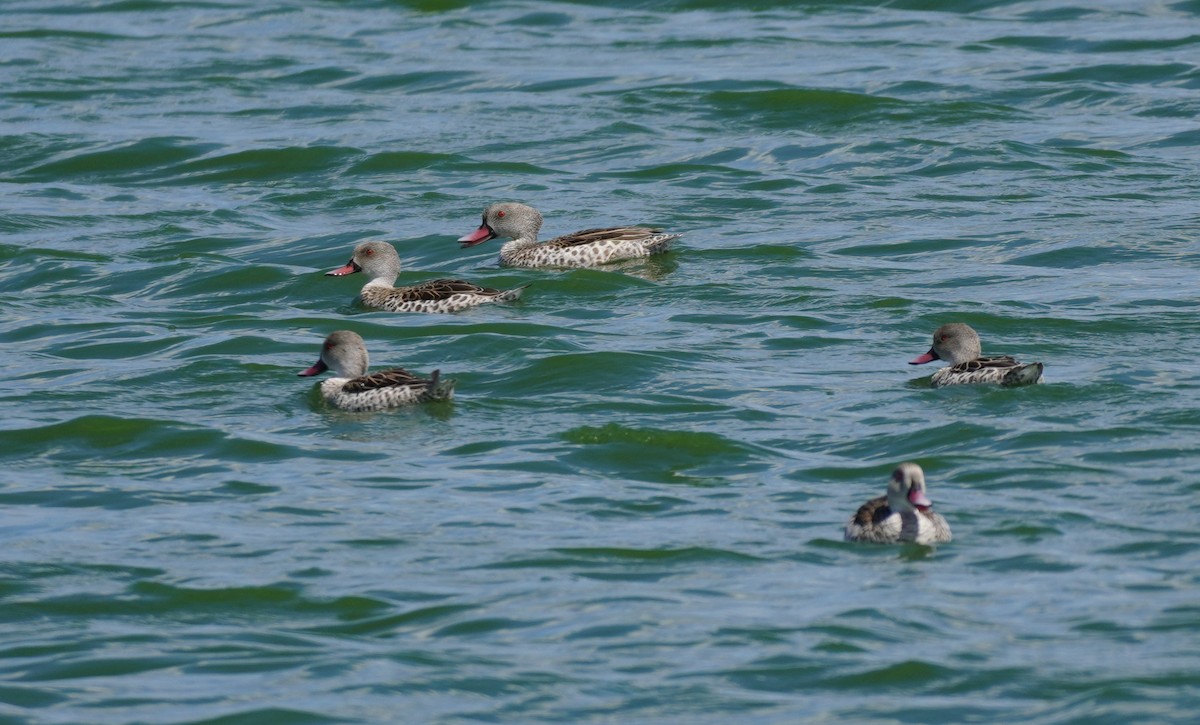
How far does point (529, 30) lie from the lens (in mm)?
30438

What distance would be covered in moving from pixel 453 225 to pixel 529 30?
1073cm

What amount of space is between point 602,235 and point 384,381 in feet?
14.6

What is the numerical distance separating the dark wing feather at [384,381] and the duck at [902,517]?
3.92 meters

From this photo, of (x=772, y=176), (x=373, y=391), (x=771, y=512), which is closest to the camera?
(x=771, y=512)

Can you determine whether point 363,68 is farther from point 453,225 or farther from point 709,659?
point 709,659

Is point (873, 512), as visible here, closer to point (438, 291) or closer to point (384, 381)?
point (384, 381)

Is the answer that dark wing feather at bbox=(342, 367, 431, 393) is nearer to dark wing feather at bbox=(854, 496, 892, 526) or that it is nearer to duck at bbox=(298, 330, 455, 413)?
duck at bbox=(298, 330, 455, 413)

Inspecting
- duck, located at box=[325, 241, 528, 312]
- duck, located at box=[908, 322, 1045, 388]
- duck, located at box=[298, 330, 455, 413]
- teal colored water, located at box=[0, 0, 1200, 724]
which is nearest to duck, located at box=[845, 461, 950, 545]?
teal colored water, located at box=[0, 0, 1200, 724]

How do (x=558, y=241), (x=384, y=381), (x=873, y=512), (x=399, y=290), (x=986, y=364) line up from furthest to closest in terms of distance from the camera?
(x=558, y=241), (x=399, y=290), (x=384, y=381), (x=986, y=364), (x=873, y=512)

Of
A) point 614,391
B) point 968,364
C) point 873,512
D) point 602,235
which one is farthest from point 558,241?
point 873,512

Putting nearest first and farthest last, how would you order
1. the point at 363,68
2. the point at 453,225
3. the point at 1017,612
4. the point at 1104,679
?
the point at 1104,679 < the point at 1017,612 < the point at 453,225 < the point at 363,68

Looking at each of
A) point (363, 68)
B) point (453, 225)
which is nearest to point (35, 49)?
point (363, 68)

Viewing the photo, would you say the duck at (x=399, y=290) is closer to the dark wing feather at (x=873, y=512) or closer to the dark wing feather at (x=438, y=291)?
the dark wing feather at (x=438, y=291)

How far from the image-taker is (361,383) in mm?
13875
